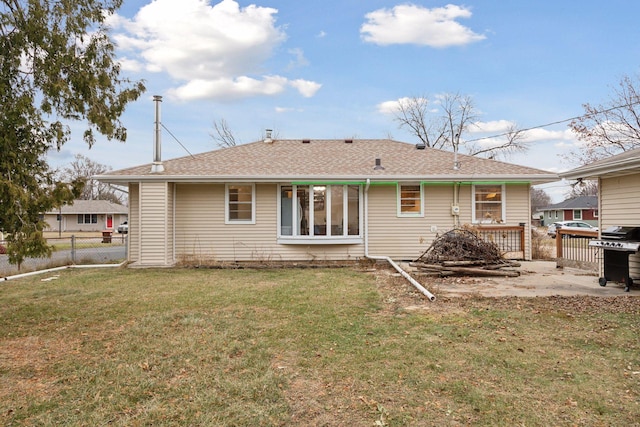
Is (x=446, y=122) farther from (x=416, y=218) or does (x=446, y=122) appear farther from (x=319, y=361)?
(x=319, y=361)

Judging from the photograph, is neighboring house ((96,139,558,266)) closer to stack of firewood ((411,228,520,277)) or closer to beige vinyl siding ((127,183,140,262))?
beige vinyl siding ((127,183,140,262))

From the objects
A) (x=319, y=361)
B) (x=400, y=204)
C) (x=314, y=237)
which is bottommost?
(x=319, y=361)

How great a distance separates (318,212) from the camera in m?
12.1

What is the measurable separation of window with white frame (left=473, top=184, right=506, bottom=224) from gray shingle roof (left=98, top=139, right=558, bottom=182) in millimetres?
536


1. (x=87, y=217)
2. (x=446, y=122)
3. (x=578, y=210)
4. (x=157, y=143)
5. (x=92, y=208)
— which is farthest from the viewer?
(x=87, y=217)

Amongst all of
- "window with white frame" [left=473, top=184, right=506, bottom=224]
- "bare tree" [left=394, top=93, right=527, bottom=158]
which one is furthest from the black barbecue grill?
"bare tree" [left=394, top=93, right=527, bottom=158]

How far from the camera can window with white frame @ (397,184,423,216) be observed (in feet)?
40.5

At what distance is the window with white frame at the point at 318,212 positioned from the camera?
12078mm

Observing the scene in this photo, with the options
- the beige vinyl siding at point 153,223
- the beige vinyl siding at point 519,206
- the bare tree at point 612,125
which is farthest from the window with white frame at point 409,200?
Answer: the bare tree at point 612,125

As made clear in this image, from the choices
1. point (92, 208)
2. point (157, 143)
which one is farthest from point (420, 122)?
point (92, 208)

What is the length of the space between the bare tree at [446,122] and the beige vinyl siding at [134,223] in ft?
83.3

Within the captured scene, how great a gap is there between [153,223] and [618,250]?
11452 mm

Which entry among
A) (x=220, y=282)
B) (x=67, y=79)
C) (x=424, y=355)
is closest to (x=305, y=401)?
(x=424, y=355)

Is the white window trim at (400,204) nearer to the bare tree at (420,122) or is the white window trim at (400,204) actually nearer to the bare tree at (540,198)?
the bare tree at (420,122)
